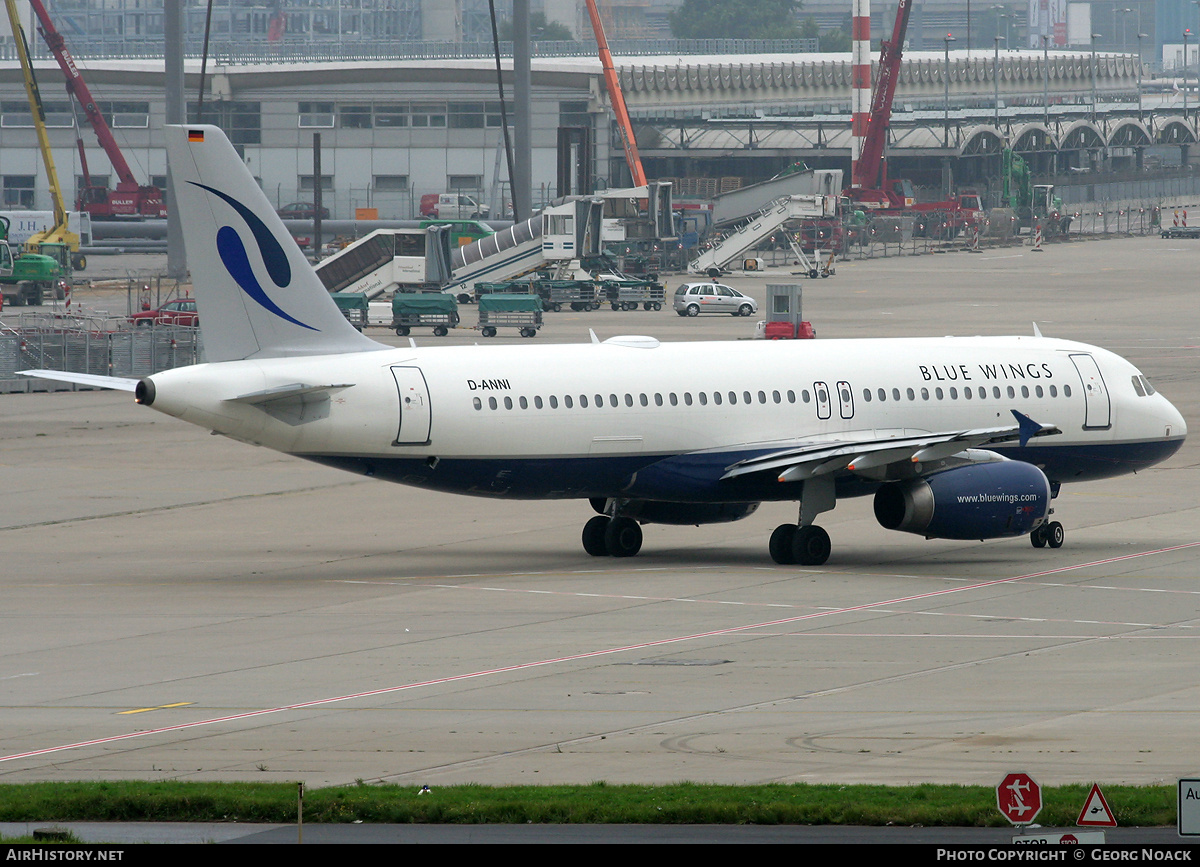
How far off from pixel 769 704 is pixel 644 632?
19.5ft

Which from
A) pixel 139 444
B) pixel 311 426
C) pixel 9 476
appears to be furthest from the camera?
pixel 139 444

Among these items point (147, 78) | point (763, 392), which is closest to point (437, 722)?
point (763, 392)

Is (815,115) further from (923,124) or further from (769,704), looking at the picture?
(769,704)

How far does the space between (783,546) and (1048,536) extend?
6349 mm

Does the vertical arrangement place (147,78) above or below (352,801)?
above

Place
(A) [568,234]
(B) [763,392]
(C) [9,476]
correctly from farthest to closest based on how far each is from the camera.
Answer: (A) [568,234] → (C) [9,476] → (B) [763,392]

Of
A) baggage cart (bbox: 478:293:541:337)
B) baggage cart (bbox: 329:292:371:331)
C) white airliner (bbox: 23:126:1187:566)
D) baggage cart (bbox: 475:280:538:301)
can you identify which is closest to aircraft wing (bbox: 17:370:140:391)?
white airliner (bbox: 23:126:1187:566)

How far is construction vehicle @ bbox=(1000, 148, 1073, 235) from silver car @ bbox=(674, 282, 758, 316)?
69.4m

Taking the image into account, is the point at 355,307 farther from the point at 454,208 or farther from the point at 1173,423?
the point at 1173,423

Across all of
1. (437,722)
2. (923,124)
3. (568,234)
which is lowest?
(437,722)

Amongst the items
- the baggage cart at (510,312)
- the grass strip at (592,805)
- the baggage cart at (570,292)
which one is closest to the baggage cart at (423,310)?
the baggage cart at (510,312)

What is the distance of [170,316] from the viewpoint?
88.0 metres

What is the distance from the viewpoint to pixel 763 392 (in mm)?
36875

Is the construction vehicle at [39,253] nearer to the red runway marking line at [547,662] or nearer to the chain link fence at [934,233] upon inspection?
the chain link fence at [934,233]
